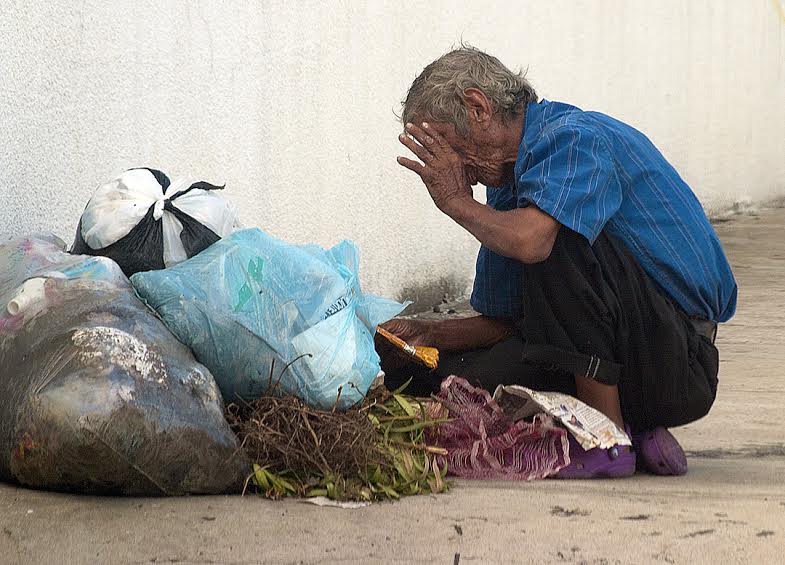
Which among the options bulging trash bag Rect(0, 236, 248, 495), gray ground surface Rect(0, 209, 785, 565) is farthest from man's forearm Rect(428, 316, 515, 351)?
bulging trash bag Rect(0, 236, 248, 495)

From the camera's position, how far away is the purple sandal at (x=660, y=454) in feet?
9.84

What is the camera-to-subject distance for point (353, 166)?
4.97m

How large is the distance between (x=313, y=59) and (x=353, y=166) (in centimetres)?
51

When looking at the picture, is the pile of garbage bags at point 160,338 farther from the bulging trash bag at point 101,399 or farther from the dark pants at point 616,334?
the dark pants at point 616,334

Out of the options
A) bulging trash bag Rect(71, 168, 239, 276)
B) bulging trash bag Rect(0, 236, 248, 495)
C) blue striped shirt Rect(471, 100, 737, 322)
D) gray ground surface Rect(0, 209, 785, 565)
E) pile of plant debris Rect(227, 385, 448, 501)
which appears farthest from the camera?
bulging trash bag Rect(71, 168, 239, 276)

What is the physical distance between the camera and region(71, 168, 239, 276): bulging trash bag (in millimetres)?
2900

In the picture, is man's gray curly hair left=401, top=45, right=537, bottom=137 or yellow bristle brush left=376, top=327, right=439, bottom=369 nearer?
man's gray curly hair left=401, top=45, right=537, bottom=137

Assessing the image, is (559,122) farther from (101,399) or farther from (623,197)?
(101,399)

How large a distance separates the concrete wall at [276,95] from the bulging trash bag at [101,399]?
0.78 metres

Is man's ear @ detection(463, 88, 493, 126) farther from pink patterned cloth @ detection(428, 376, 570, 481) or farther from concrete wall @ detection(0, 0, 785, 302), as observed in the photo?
concrete wall @ detection(0, 0, 785, 302)

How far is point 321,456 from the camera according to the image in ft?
8.44

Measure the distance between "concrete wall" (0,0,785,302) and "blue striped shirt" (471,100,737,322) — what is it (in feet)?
4.16

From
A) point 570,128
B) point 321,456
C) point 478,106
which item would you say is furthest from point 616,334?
point 321,456

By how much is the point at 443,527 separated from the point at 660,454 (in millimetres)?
873
